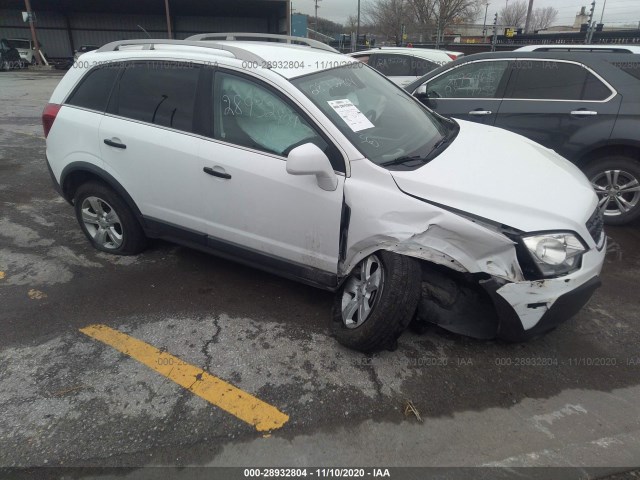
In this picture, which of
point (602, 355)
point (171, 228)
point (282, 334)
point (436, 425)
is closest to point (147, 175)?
point (171, 228)

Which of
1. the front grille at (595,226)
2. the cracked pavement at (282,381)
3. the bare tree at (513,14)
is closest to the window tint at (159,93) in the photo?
the cracked pavement at (282,381)

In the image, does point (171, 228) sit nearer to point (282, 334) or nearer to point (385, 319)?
point (282, 334)

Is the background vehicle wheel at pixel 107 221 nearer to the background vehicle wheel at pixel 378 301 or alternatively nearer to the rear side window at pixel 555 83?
the background vehicle wheel at pixel 378 301

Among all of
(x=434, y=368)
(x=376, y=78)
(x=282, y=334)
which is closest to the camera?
(x=434, y=368)

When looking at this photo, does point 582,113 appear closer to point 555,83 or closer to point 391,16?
point 555,83

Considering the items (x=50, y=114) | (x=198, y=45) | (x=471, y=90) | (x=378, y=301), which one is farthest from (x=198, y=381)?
(x=471, y=90)

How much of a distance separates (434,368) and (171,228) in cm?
222

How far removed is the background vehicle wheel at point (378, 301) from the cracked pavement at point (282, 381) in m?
0.17

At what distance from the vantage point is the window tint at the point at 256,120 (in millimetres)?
2830

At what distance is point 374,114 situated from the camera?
3.16 m

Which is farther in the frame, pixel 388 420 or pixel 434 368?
pixel 434 368

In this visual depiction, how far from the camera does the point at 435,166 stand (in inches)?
108

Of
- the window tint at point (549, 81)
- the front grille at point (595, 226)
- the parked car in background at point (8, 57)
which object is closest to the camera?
the front grille at point (595, 226)

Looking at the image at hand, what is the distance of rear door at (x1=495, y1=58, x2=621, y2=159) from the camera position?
4480mm
